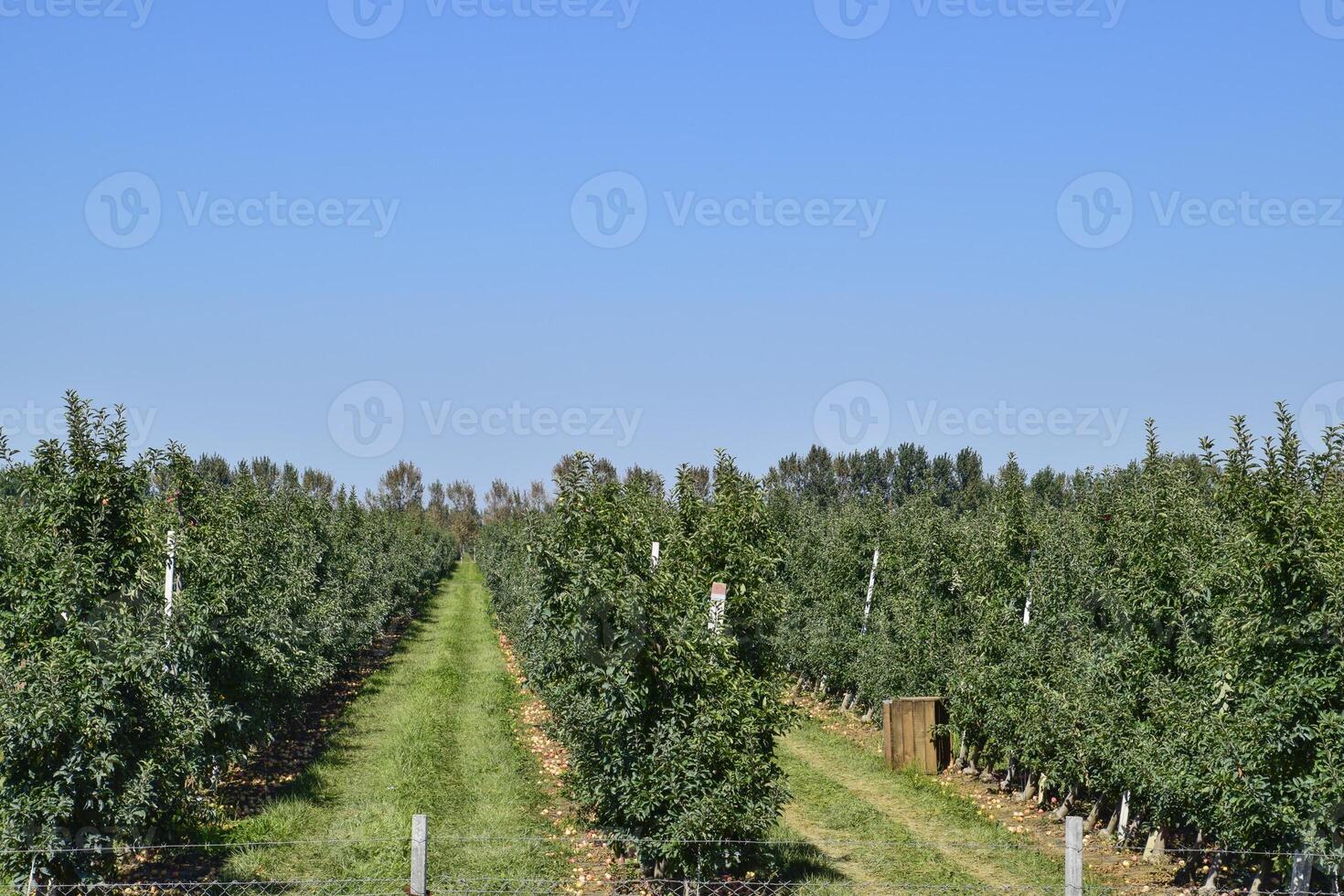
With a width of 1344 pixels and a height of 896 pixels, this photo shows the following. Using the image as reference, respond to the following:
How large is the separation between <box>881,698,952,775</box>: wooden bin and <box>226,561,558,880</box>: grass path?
7.20 m

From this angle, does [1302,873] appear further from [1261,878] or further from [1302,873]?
[1261,878]

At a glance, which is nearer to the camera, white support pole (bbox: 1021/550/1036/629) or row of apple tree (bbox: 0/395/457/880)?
row of apple tree (bbox: 0/395/457/880)

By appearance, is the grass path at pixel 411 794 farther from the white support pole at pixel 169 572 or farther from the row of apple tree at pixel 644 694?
the white support pole at pixel 169 572

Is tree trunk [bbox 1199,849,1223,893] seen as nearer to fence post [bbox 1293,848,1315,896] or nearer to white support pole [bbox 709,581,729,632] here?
fence post [bbox 1293,848,1315,896]

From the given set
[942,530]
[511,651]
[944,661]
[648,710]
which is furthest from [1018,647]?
[511,651]

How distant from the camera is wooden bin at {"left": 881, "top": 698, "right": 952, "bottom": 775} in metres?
22.1

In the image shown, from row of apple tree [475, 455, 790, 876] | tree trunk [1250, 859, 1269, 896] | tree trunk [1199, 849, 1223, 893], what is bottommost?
tree trunk [1199, 849, 1223, 893]

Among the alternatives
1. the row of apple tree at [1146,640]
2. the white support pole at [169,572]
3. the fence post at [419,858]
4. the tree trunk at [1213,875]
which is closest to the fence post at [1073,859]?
the row of apple tree at [1146,640]

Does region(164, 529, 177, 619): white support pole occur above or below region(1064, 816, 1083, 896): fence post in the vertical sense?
above

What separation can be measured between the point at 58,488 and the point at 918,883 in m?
11.1

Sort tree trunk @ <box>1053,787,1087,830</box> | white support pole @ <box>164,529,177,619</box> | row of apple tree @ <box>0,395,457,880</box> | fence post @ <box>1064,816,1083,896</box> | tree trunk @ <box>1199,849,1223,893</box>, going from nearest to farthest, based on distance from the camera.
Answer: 1. fence post @ <box>1064,816,1083,896</box>
2. row of apple tree @ <box>0,395,457,880</box>
3. white support pole @ <box>164,529,177,619</box>
4. tree trunk @ <box>1199,849,1223,893</box>
5. tree trunk @ <box>1053,787,1087,830</box>

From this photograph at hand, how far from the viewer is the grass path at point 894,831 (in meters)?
14.5

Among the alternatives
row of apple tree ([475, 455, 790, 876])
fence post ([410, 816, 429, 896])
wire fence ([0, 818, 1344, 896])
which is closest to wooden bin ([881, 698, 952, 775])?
wire fence ([0, 818, 1344, 896])

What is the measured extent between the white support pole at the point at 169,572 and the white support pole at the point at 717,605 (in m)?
6.32
